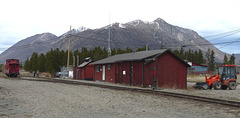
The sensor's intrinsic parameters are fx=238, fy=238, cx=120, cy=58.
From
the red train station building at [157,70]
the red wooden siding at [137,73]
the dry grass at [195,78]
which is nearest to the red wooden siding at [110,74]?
the red train station building at [157,70]

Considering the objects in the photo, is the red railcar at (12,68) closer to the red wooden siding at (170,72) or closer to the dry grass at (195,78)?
the red wooden siding at (170,72)

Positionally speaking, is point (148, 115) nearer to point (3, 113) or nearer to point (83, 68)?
point (3, 113)

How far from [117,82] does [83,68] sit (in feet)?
67.5

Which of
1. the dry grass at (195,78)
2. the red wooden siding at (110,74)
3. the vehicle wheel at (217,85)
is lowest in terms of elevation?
the dry grass at (195,78)

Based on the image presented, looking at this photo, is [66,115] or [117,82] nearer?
[66,115]

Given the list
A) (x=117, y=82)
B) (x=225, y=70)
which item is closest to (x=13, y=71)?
(x=117, y=82)

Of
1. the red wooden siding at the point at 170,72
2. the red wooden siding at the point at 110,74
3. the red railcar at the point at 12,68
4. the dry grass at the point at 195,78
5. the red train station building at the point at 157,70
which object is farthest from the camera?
the red railcar at the point at 12,68

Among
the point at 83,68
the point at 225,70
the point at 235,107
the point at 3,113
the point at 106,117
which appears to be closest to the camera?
the point at 106,117

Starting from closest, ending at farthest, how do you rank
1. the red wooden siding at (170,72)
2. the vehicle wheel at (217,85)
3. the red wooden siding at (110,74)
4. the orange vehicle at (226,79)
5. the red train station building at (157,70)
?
the vehicle wheel at (217,85) < the orange vehicle at (226,79) < the red train station building at (157,70) < the red wooden siding at (170,72) < the red wooden siding at (110,74)

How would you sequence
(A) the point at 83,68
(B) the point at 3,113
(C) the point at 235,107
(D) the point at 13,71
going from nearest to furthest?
(B) the point at 3,113 < (C) the point at 235,107 < (D) the point at 13,71 < (A) the point at 83,68

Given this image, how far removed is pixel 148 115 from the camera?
927 centimetres

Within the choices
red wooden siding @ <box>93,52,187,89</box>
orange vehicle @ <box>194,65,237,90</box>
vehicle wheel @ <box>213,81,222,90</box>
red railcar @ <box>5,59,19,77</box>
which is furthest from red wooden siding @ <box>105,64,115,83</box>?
red railcar @ <box>5,59,19,77</box>

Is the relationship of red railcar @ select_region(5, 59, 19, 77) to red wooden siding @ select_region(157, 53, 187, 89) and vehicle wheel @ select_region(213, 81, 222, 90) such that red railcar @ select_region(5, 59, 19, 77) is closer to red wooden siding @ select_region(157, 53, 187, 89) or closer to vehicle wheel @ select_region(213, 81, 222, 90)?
red wooden siding @ select_region(157, 53, 187, 89)

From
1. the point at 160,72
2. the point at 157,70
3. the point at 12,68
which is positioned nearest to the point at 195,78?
the point at 160,72
